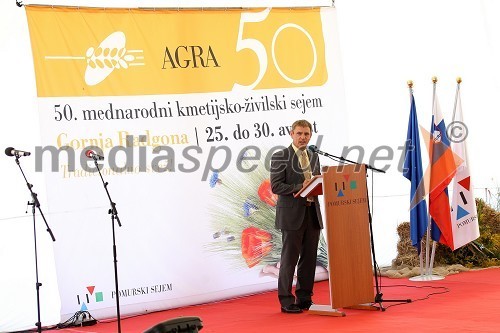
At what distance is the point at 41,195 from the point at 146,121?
4.09 ft

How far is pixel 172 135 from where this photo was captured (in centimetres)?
785

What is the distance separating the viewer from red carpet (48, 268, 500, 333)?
5.77m

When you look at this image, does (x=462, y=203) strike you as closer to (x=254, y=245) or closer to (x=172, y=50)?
(x=254, y=245)

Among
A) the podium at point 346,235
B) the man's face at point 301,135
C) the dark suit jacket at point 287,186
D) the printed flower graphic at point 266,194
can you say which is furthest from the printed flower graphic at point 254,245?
the man's face at point 301,135

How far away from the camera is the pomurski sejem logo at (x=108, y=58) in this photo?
7.50 meters

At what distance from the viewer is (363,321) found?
609 cm

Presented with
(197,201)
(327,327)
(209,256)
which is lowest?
(327,327)

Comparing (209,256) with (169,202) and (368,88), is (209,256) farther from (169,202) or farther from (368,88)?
(368,88)

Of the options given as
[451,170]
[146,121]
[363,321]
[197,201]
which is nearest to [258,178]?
[197,201]

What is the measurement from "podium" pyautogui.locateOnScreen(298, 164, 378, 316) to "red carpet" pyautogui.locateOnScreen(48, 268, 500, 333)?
0.15 meters

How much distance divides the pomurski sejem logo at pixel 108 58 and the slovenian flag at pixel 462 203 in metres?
3.48

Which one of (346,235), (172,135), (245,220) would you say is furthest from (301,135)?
(245,220)

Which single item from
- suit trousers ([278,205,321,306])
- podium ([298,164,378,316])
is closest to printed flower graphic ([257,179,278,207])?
suit trousers ([278,205,321,306])

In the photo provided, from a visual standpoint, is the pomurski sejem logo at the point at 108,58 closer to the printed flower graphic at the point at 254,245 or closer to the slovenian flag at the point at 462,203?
the printed flower graphic at the point at 254,245
